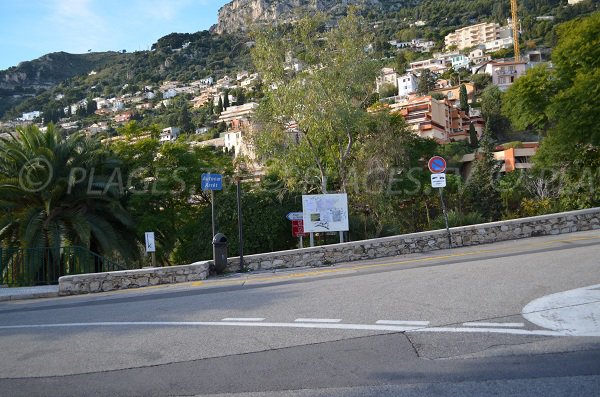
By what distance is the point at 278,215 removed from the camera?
2475 cm

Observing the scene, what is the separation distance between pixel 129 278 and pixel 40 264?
460 centimetres

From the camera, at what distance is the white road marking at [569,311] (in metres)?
6.34

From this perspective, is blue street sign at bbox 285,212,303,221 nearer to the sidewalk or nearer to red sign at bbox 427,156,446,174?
red sign at bbox 427,156,446,174

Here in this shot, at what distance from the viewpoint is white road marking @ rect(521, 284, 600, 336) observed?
6.34 meters

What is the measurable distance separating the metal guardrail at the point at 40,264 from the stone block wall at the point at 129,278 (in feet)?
9.73

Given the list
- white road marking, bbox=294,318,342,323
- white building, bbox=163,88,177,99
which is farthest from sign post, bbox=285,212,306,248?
white building, bbox=163,88,177,99

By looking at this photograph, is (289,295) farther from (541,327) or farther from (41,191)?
(41,191)

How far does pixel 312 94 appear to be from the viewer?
22016 mm

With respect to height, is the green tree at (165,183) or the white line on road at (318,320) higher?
the green tree at (165,183)

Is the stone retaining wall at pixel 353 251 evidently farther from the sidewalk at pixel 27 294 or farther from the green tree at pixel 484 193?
the green tree at pixel 484 193

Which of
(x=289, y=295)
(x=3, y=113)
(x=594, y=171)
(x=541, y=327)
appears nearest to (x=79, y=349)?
(x=289, y=295)

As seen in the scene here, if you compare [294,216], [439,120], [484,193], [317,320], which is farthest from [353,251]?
[439,120]

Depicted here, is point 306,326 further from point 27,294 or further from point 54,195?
point 54,195

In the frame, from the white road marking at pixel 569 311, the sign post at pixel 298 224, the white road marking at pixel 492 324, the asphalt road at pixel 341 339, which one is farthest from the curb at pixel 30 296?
the white road marking at pixel 569 311
